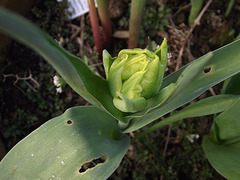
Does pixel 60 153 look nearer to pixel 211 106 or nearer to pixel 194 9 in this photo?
pixel 211 106

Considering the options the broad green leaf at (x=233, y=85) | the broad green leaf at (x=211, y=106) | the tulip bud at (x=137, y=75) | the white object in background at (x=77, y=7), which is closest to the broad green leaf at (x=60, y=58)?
the tulip bud at (x=137, y=75)

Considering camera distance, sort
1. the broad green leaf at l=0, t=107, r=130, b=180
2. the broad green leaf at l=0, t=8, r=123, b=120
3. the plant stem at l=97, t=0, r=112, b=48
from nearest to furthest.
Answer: the broad green leaf at l=0, t=8, r=123, b=120 < the broad green leaf at l=0, t=107, r=130, b=180 < the plant stem at l=97, t=0, r=112, b=48

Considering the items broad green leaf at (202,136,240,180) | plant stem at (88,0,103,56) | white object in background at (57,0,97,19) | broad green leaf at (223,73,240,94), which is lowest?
broad green leaf at (202,136,240,180)

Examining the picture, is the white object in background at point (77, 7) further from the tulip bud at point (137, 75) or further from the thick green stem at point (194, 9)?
the tulip bud at point (137, 75)

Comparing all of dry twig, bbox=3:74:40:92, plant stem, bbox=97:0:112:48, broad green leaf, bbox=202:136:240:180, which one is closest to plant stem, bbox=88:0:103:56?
plant stem, bbox=97:0:112:48

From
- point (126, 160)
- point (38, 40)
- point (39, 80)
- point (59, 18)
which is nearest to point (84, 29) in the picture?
point (59, 18)

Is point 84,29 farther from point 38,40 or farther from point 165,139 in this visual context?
point 38,40

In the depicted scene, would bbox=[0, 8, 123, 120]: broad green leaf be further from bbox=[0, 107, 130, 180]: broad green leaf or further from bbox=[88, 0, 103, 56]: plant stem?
bbox=[88, 0, 103, 56]: plant stem
